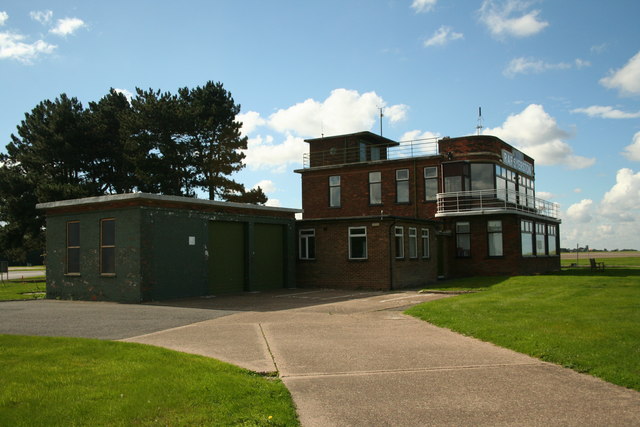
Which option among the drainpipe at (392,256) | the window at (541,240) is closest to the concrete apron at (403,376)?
the drainpipe at (392,256)

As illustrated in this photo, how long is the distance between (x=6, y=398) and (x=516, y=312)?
35.3 feet

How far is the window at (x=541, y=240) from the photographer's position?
105 ft

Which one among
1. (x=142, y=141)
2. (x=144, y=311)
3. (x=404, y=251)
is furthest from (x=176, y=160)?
(x=144, y=311)

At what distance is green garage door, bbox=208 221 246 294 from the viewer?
20.4 meters

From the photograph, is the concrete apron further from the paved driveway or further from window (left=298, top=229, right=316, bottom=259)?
window (left=298, top=229, right=316, bottom=259)

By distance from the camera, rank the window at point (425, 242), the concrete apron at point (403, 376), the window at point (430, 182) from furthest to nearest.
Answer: the window at point (430, 182) < the window at point (425, 242) < the concrete apron at point (403, 376)

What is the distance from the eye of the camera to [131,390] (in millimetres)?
5898

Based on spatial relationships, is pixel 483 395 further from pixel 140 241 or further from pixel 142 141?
pixel 142 141

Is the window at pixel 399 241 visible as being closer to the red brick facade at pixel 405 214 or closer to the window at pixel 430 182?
the red brick facade at pixel 405 214

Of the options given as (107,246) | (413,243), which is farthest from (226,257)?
(413,243)

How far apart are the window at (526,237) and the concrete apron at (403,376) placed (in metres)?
19.1

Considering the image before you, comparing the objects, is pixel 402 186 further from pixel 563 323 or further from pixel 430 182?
pixel 563 323

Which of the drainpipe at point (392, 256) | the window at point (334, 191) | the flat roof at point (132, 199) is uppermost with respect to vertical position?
the window at point (334, 191)

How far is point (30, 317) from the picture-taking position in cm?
1362
